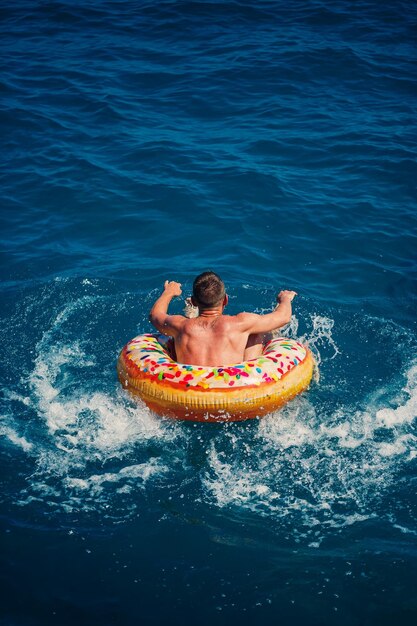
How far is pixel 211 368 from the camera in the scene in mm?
6953

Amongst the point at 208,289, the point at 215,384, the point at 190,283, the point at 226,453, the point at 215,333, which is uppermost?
the point at 208,289

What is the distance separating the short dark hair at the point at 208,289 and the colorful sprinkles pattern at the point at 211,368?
2.27ft

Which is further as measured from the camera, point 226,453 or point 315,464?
point 226,453

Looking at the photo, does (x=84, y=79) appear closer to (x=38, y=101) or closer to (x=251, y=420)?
(x=38, y=101)

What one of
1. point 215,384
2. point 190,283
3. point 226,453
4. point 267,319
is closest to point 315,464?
point 226,453

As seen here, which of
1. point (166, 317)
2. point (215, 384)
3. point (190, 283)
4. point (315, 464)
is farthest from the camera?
point (190, 283)

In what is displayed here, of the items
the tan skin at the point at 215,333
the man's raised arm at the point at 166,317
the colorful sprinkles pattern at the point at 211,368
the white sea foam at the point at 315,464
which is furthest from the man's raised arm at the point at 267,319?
the white sea foam at the point at 315,464

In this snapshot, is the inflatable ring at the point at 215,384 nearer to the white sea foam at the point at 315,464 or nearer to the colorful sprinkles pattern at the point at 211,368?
the colorful sprinkles pattern at the point at 211,368

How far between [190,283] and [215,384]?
3774 mm

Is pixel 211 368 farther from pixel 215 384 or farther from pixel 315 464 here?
pixel 315 464

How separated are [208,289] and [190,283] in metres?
3.42

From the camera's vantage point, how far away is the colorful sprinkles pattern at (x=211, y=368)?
6.82m

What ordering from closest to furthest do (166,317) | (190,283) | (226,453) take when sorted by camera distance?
(226,453)
(166,317)
(190,283)

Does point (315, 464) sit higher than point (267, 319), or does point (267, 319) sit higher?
point (267, 319)
